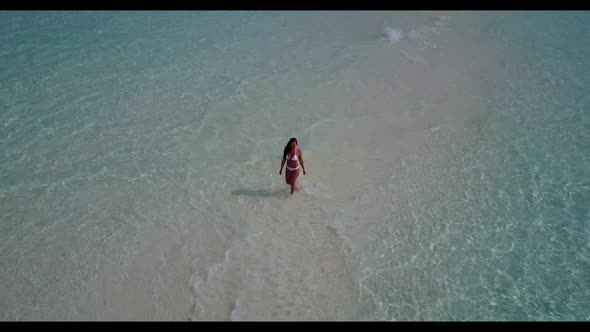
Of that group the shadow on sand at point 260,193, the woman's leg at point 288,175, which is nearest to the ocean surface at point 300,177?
the shadow on sand at point 260,193

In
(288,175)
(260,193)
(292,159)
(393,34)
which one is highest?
(393,34)

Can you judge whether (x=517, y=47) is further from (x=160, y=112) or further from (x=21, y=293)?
(x=21, y=293)

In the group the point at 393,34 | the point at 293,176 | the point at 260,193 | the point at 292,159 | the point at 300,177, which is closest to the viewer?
the point at 292,159

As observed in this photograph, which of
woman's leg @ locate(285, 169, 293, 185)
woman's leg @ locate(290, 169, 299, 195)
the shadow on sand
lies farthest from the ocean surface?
woman's leg @ locate(285, 169, 293, 185)

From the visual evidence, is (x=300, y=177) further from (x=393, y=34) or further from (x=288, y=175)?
(x=393, y=34)

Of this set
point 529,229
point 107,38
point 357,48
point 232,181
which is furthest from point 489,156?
point 107,38

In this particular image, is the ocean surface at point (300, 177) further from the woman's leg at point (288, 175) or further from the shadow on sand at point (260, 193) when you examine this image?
the woman's leg at point (288, 175)

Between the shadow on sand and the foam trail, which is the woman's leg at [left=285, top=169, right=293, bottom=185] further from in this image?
the foam trail

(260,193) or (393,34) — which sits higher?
(393,34)

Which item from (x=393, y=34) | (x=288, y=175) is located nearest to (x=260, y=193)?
(x=288, y=175)
